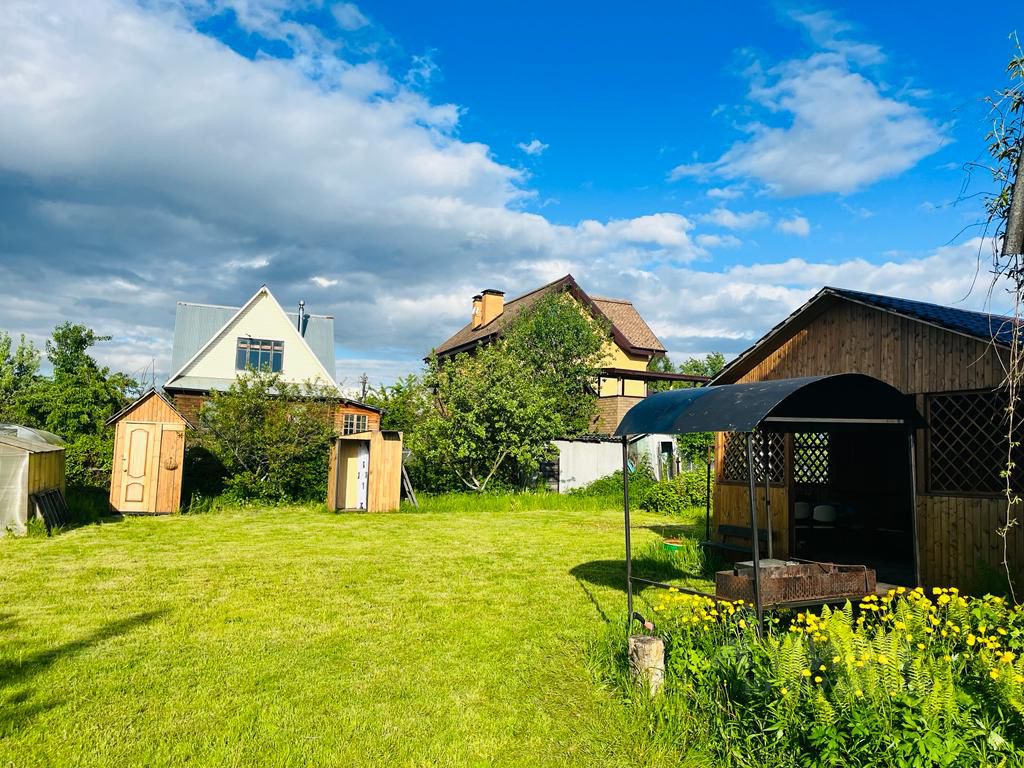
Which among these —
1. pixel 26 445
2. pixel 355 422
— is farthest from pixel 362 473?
pixel 355 422

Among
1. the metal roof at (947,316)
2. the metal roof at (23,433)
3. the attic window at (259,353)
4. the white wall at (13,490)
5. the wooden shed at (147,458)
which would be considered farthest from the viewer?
the attic window at (259,353)

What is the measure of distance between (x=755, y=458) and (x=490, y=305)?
2666 centimetres

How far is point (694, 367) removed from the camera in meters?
55.3

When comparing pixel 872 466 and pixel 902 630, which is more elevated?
→ pixel 872 466

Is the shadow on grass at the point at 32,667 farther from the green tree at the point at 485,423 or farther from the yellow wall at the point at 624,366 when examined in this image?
the yellow wall at the point at 624,366

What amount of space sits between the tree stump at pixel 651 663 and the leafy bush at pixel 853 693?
0.39 feet

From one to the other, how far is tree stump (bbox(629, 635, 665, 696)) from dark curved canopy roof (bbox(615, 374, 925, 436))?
1.89 metres

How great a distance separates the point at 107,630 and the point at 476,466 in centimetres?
1372

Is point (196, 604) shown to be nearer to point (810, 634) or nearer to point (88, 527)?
point (810, 634)

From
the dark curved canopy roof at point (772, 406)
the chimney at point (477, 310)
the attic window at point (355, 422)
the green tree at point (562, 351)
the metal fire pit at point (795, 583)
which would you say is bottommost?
the metal fire pit at point (795, 583)

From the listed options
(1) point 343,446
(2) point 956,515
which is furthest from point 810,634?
(1) point 343,446

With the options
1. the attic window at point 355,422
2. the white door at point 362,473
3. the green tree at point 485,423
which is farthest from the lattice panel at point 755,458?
the attic window at point 355,422

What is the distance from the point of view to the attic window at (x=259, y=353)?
30.1 m

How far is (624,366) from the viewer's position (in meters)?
34.5
